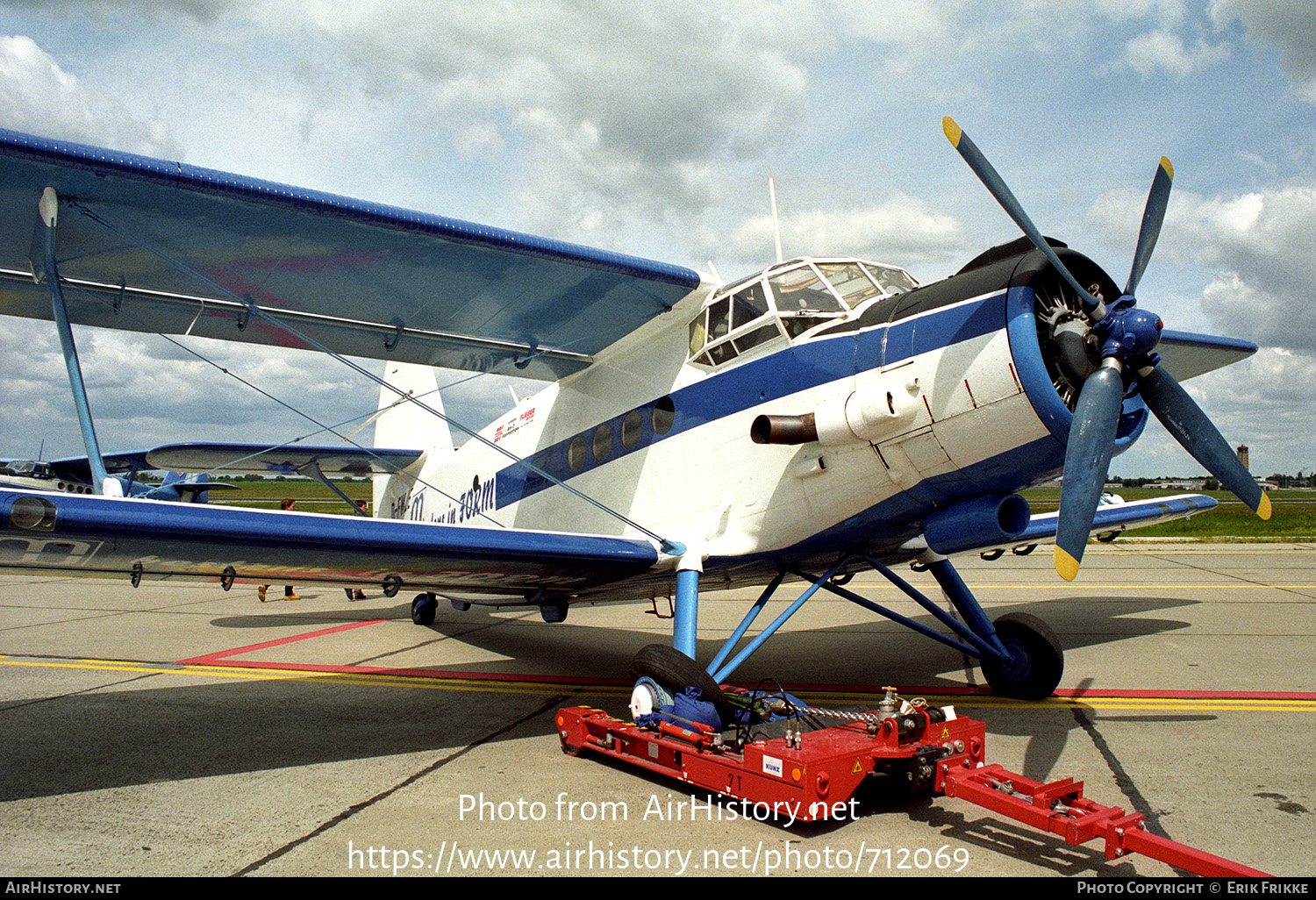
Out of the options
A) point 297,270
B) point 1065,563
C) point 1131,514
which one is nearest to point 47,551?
point 297,270

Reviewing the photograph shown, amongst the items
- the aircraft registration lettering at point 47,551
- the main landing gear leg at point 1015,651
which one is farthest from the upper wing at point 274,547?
the main landing gear leg at point 1015,651

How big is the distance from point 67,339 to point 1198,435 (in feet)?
27.3

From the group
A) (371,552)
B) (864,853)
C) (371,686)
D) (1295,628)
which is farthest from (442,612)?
(1295,628)

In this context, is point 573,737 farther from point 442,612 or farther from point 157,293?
point 442,612

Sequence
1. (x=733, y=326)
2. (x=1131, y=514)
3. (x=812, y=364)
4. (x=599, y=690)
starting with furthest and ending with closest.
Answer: (x=1131, y=514)
(x=599, y=690)
(x=733, y=326)
(x=812, y=364)

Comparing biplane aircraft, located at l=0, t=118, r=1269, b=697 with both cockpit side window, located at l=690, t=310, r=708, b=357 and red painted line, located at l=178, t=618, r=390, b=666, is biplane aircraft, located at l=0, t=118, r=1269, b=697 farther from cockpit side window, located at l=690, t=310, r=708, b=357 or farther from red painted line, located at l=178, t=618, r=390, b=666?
red painted line, located at l=178, t=618, r=390, b=666

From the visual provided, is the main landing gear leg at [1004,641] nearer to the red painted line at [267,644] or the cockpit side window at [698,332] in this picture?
the cockpit side window at [698,332]

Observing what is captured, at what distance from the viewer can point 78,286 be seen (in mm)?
7113

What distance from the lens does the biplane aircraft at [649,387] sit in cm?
462

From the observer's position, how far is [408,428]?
1307cm

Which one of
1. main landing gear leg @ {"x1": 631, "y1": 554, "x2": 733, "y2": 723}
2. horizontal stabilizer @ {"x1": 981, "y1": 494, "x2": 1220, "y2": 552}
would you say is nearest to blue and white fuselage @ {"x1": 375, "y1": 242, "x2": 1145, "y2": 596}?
main landing gear leg @ {"x1": 631, "y1": 554, "x2": 733, "y2": 723}

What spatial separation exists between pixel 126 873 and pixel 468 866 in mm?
1542

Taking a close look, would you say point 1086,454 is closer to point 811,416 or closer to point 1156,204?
point 811,416

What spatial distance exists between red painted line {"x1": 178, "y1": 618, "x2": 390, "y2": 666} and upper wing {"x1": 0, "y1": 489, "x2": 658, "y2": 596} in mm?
4814
